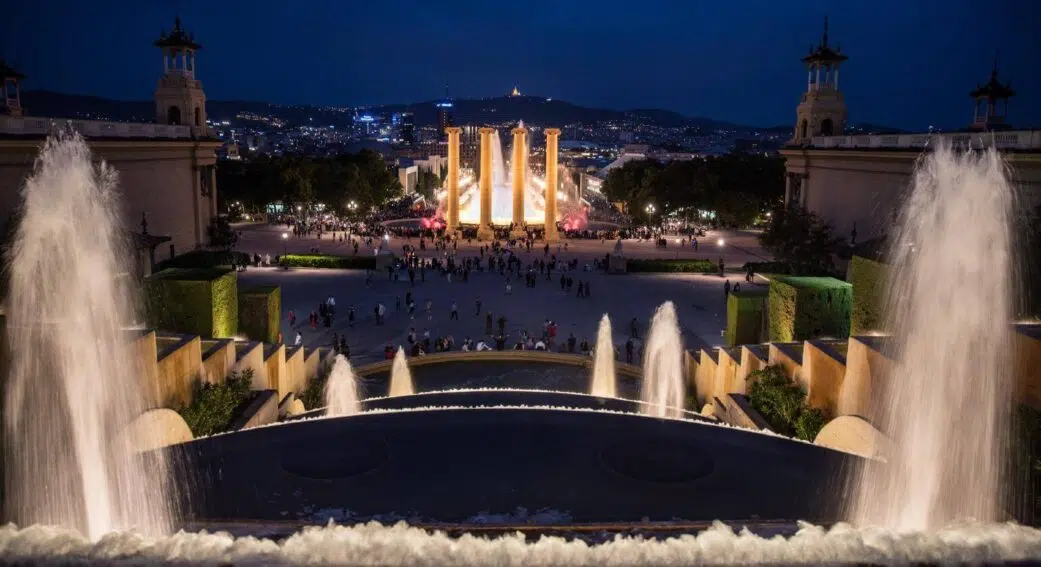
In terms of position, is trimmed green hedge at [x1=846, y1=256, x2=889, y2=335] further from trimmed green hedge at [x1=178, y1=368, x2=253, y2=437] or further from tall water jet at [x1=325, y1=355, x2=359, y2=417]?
trimmed green hedge at [x1=178, y1=368, x2=253, y2=437]

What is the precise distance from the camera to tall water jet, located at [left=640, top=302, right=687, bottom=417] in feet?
58.3

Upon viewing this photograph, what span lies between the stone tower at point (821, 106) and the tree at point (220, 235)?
30.8m

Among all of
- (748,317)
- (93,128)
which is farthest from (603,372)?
(93,128)

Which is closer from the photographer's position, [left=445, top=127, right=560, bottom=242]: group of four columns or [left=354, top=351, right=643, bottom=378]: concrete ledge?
[left=354, top=351, right=643, bottom=378]: concrete ledge

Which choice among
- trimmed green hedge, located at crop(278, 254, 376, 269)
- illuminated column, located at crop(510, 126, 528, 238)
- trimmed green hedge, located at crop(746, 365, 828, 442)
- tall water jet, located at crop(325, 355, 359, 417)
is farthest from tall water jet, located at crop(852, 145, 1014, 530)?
illuminated column, located at crop(510, 126, 528, 238)

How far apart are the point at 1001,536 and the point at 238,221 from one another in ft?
201

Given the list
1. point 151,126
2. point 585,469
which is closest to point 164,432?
point 585,469

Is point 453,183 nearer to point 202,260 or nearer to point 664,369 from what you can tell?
point 202,260

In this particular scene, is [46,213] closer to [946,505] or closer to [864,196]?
[946,505]

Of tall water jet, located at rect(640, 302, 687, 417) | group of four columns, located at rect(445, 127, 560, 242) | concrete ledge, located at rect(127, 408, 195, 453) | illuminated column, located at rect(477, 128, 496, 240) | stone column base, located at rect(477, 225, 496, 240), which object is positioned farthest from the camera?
group of four columns, located at rect(445, 127, 560, 242)

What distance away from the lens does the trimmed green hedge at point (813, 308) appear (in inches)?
631

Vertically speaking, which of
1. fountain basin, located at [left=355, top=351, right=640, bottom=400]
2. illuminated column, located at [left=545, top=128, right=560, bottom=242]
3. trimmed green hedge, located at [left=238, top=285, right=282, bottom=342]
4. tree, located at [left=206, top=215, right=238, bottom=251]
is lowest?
fountain basin, located at [left=355, top=351, right=640, bottom=400]

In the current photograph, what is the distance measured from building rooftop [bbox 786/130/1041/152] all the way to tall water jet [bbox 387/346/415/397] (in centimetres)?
1667

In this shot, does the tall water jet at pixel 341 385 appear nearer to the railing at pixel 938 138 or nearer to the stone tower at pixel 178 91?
the railing at pixel 938 138
